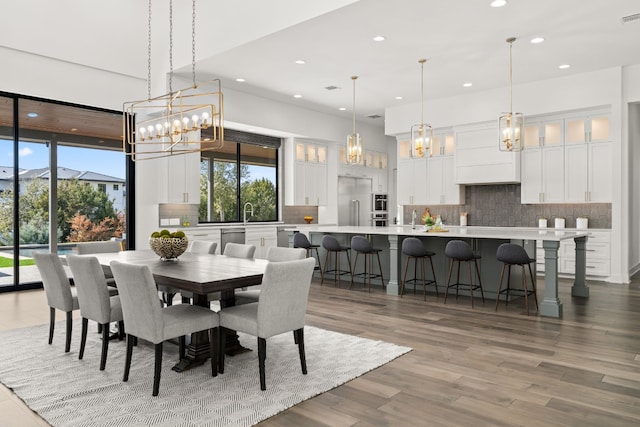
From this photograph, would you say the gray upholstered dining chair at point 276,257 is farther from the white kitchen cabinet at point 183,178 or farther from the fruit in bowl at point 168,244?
the white kitchen cabinet at point 183,178

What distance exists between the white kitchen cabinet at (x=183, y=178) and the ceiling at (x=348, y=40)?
1.36 metres

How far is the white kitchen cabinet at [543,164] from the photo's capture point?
7.70 metres

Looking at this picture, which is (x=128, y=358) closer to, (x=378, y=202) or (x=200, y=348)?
(x=200, y=348)

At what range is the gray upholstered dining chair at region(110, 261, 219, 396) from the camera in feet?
9.38

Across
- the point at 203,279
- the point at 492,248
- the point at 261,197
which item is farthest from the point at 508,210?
the point at 203,279

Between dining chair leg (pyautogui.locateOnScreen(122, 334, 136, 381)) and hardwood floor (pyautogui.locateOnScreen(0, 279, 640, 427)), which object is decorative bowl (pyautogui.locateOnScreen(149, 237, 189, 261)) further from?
hardwood floor (pyautogui.locateOnScreen(0, 279, 640, 427))

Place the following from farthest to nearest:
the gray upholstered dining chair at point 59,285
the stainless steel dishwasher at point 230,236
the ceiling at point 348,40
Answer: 1. the stainless steel dishwasher at point 230,236
2. the ceiling at point 348,40
3. the gray upholstered dining chair at point 59,285

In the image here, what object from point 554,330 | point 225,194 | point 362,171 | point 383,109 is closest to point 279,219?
point 225,194

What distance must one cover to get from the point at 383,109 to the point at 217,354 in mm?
7272

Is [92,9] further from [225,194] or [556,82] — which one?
[556,82]

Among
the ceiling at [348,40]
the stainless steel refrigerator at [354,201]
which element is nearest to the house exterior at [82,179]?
the ceiling at [348,40]

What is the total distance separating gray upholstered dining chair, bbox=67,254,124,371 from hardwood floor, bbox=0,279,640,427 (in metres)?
0.67

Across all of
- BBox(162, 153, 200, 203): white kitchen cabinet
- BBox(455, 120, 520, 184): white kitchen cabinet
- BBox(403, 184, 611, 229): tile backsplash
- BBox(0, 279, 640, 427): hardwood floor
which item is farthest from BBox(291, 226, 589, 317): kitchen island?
BBox(162, 153, 200, 203): white kitchen cabinet

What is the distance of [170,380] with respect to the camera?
10.2 feet
